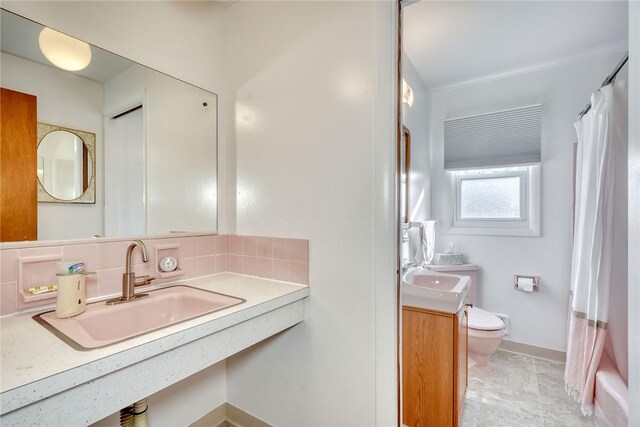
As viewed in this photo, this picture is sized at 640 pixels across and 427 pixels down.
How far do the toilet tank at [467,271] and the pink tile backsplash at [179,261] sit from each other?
1565 millimetres

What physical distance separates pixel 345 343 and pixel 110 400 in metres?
0.86

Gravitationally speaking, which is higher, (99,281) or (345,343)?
(99,281)

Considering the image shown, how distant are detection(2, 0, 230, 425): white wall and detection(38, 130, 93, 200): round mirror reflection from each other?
422mm

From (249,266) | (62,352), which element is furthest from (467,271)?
(62,352)

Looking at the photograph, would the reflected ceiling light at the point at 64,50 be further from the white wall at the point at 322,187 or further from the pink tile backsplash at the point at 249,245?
the pink tile backsplash at the point at 249,245

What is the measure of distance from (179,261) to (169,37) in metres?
1.13

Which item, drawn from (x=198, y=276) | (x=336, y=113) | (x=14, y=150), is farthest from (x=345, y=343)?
(x=14, y=150)

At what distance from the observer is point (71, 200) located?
1173 millimetres

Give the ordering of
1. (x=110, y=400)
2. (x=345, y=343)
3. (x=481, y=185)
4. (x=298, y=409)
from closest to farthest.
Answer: (x=110, y=400)
(x=345, y=343)
(x=298, y=409)
(x=481, y=185)

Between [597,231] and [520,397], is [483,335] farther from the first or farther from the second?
[597,231]

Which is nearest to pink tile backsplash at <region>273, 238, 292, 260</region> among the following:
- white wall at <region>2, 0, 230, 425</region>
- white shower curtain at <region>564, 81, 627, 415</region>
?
white wall at <region>2, 0, 230, 425</region>

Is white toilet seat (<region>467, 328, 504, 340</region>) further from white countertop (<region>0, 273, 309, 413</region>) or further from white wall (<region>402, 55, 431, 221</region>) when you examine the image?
white countertop (<region>0, 273, 309, 413</region>)

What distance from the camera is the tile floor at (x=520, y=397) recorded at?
1731 millimetres

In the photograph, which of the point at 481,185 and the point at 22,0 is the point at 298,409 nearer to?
the point at 22,0
